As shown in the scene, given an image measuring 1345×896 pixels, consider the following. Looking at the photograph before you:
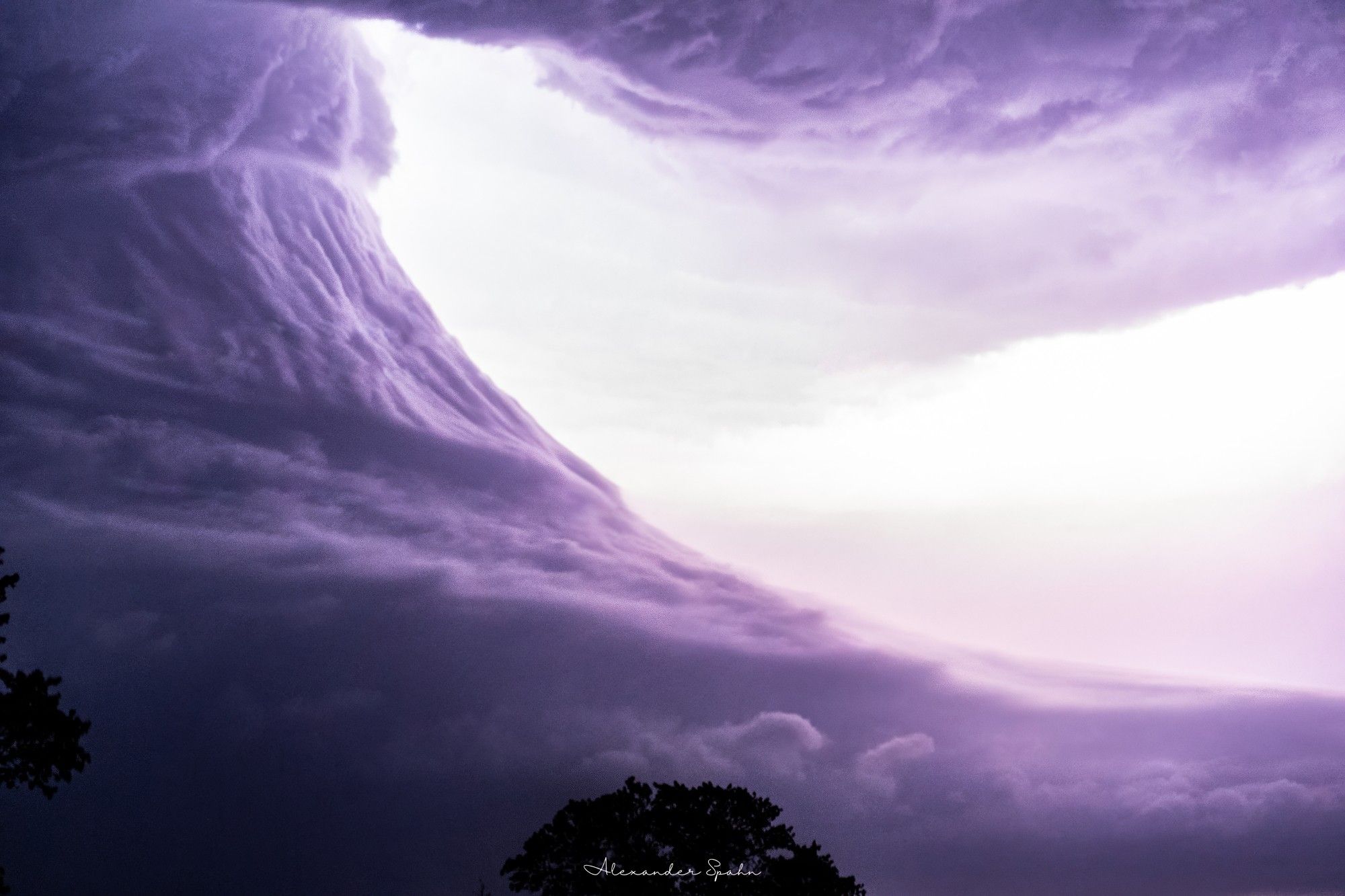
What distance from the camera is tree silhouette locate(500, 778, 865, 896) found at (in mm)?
30609

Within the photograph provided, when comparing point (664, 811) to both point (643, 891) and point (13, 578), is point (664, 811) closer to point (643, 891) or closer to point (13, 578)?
point (643, 891)

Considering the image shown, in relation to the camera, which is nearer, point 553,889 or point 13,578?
point 13,578

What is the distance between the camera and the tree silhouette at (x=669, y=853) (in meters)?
30.6

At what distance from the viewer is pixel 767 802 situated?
31.8 meters

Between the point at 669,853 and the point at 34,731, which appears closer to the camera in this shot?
the point at 34,731

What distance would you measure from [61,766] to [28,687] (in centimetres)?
138

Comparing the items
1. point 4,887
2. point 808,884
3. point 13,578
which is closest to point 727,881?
point 808,884

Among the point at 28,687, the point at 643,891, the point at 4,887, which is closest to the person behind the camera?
the point at 28,687

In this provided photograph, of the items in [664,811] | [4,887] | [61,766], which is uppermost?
[664,811]

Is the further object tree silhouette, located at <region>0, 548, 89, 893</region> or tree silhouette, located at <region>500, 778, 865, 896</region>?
tree silhouette, located at <region>500, 778, 865, 896</region>

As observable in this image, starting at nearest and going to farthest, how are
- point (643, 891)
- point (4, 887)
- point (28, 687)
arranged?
1. point (28, 687)
2. point (4, 887)
3. point (643, 891)

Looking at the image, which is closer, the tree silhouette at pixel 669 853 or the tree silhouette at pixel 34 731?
the tree silhouette at pixel 34 731

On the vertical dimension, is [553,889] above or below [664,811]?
below

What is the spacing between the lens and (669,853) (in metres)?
31.4
